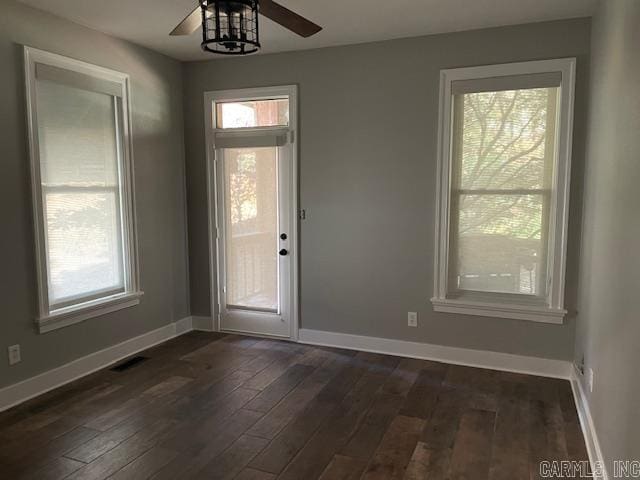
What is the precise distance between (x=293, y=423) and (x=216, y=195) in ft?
7.82

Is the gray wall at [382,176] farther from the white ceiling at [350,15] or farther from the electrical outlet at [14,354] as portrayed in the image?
the electrical outlet at [14,354]

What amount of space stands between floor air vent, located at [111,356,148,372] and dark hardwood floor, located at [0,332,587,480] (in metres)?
0.05

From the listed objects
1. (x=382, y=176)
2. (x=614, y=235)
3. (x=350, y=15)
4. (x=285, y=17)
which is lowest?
(x=614, y=235)

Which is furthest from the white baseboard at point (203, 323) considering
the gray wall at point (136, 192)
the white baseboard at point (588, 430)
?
the white baseboard at point (588, 430)

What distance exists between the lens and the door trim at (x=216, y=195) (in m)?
4.19

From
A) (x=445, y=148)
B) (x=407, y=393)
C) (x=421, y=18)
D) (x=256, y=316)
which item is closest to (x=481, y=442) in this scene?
(x=407, y=393)

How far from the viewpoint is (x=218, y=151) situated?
4496 mm

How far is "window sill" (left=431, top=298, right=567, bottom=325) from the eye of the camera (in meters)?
3.54

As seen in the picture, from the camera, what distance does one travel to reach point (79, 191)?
352 centimetres

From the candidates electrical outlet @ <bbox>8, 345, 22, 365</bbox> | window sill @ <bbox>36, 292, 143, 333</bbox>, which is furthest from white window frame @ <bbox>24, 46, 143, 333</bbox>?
electrical outlet @ <bbox>8, 345, 22, 365</bbox>

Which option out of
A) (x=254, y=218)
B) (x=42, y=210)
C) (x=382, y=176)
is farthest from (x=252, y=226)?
(x=42, y=210)

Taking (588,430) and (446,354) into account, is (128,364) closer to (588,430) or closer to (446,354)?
(446,354)

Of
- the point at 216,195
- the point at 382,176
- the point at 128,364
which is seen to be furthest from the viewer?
the point at 216,195

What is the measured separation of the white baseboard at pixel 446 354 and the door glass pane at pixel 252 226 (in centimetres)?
56
